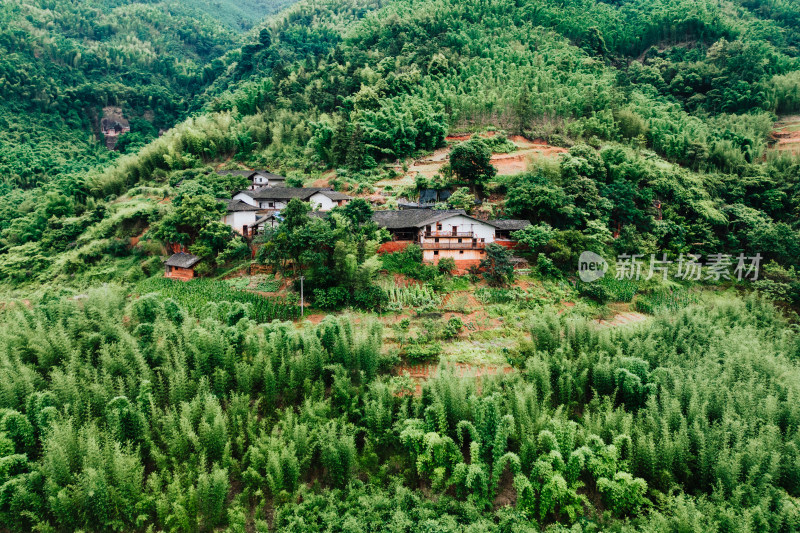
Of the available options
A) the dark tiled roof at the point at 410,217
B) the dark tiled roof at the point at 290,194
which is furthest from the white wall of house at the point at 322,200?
the dark tiled roof at the point at 410,217

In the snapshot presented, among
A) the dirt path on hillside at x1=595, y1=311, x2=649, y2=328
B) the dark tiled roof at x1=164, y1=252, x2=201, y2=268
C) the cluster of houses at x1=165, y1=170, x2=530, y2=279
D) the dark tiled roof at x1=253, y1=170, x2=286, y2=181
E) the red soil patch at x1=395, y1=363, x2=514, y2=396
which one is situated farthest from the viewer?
the dark tiled roof at x1=253, y1=170, x2=286, y2=181

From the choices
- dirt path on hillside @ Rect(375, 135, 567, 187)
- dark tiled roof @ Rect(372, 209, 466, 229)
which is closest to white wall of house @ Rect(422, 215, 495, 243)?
dark tiled roof @ Rect(372, 209, 466, 229)

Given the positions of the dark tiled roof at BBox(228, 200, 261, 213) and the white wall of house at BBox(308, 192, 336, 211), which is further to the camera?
the white wall of house at BBox(308, 192, 336, 211)

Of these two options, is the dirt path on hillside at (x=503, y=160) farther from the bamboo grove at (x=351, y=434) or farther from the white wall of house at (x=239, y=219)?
the bamboo grove at (x=351, y=434)

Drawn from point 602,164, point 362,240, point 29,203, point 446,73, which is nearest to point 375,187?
point 362,240

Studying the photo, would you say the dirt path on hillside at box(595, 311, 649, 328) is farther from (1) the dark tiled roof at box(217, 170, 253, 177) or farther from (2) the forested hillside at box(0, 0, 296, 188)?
(2) the forested hillside at box(0, 0, 296, 188)
